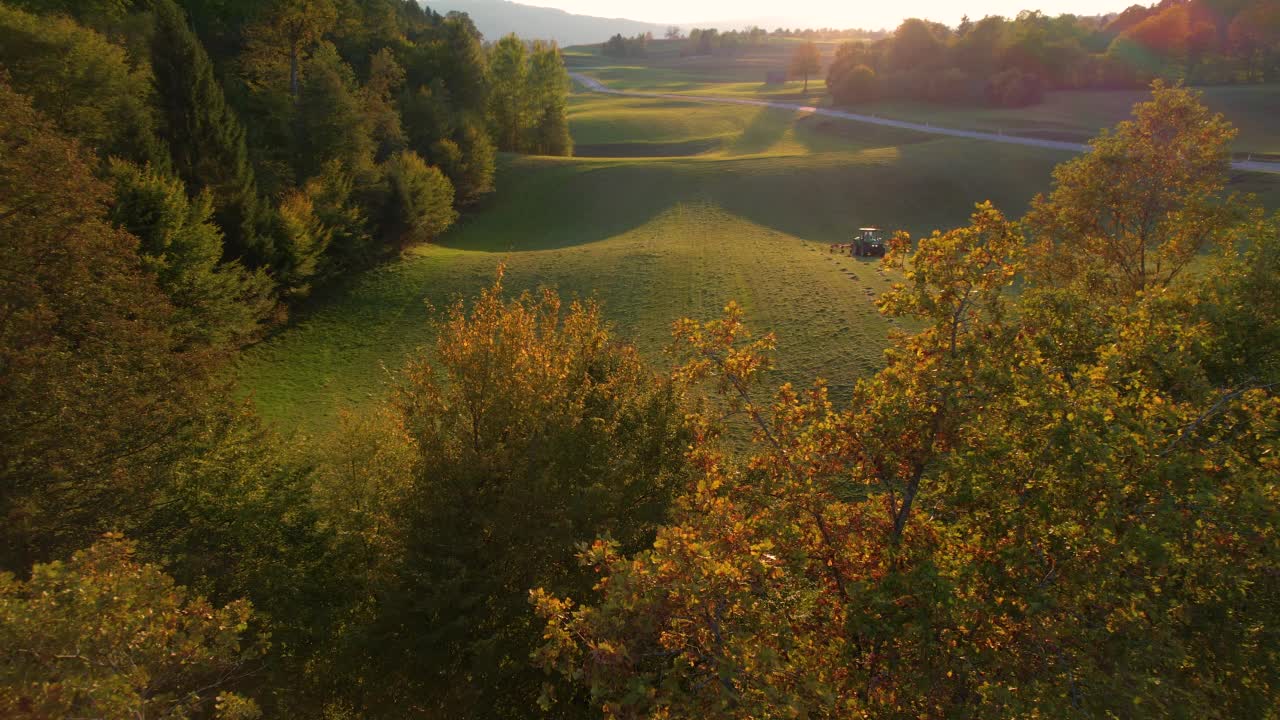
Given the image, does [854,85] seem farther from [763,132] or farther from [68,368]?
[68,368]

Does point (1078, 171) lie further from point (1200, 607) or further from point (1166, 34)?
point (1166, 34)

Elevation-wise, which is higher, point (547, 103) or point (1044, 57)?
point (1044, 57)

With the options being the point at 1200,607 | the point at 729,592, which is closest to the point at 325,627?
the point at 729,592

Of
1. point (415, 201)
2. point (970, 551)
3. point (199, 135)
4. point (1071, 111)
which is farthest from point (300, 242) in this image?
point (1071, 111)

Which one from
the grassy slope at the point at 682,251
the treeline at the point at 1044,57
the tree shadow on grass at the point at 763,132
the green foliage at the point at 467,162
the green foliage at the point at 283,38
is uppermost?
the treeline at the point at 1044,57

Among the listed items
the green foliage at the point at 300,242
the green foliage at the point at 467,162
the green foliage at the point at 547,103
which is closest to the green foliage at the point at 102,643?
the green foliage at the point at 300,242

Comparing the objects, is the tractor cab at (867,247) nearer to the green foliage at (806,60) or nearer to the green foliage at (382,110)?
the green foliage at (382,110)

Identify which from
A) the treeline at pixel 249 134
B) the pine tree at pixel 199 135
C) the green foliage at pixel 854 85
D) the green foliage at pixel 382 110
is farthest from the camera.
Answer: the green foliage at pixel 854 85
